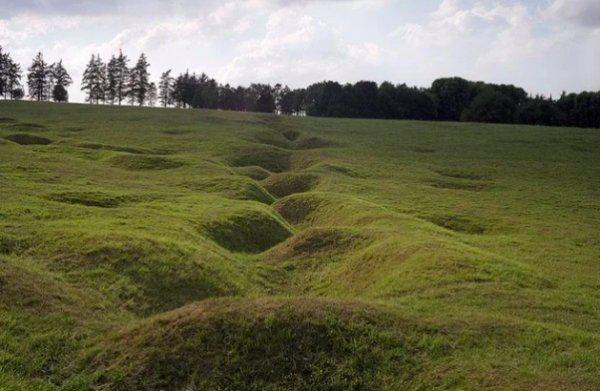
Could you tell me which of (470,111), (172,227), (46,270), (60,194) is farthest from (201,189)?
(470,111)

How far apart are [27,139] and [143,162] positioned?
15.9 metres

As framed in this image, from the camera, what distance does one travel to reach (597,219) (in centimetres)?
3481

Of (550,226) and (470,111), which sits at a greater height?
(470,111)

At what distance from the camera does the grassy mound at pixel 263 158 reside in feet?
181

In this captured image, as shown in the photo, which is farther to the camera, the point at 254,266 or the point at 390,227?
the point at 390,227

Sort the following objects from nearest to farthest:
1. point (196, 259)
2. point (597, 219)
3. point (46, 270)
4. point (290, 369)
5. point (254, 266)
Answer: point (290, 369), point (46, 270), point (196, 259), point (254, 266), point (597, 219)

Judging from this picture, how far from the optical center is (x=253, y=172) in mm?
48719

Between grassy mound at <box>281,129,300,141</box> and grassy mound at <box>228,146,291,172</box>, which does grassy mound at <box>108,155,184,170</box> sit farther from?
grassy mound at <box>281,129,300,141</box>

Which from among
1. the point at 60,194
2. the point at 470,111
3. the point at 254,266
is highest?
the point at 470,111

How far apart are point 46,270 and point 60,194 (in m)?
12.0

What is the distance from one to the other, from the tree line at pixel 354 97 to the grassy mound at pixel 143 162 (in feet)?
258

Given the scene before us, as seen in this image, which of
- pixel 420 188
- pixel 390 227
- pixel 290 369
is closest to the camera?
pixel 290 369

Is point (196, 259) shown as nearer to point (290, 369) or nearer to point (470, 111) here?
point (290, 369)

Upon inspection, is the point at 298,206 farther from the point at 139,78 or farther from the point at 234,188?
the point at 139,78
